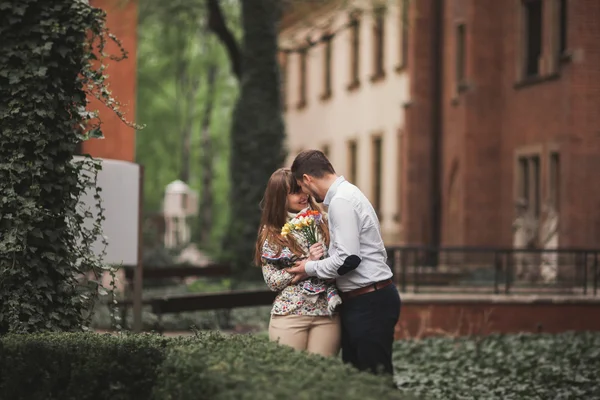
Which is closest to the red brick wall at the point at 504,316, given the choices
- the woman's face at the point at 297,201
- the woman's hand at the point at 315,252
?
the woman's face at the point at 297,201

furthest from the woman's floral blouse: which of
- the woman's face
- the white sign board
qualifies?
the white sign board

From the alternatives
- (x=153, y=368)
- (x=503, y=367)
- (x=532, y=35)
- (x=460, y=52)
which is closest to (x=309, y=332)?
(x=153, y=368)

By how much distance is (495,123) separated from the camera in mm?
30938

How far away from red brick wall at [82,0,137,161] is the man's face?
16277mm

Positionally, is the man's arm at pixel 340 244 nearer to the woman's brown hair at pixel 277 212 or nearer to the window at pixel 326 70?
the woman's brown hair at pixel 277 212

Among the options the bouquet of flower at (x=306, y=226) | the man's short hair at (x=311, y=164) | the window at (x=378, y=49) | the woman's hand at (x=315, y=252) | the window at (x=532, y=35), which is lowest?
the woman's hand at (x=315, y=252)

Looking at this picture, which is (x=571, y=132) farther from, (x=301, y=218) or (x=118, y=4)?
(x=301, y=218)

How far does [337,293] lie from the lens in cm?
898

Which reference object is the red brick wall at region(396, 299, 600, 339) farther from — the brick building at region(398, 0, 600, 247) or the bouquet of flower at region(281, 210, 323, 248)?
the bouquet of flower at region(281, 210, 323, 248)

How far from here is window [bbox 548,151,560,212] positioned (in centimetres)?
2705

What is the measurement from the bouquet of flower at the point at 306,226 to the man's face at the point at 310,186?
0.11 metres

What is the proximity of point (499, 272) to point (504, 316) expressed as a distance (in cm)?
281

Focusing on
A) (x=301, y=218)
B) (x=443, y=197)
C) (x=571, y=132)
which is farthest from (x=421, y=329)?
(x=443, y=197)

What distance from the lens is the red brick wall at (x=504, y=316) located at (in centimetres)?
1911
